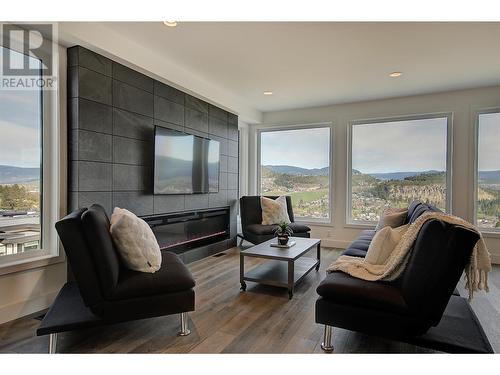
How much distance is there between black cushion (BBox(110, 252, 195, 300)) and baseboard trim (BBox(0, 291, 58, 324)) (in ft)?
3.15

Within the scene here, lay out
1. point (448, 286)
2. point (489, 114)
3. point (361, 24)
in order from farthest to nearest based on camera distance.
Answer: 1. point (489, 114)
2. point (361, 24)
3. point (448, 286)

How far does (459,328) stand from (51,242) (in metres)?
3.17

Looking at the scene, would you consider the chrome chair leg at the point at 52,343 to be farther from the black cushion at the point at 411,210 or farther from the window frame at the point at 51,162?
the black cushion at the point at 411,210

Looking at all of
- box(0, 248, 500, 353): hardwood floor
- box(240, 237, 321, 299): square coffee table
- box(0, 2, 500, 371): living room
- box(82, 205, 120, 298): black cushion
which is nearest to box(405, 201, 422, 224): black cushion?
box(0, 2, 500, 371): living room

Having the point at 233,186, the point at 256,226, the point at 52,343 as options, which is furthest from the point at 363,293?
the point at 233,186

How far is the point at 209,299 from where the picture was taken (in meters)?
2.83

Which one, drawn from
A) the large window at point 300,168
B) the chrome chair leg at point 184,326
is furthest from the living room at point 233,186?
the large window at point 300,168

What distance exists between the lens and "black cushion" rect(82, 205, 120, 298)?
186cm

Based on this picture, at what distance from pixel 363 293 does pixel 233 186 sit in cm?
368

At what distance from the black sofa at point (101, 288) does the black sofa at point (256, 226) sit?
2.41 metres

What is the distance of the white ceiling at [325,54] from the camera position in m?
2.71

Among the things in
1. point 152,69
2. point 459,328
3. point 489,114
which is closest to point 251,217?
point 152,69

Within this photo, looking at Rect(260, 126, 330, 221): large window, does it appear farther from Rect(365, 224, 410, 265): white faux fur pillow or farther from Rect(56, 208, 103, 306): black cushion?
Rect(56, 208, 103, 306): black cushion
